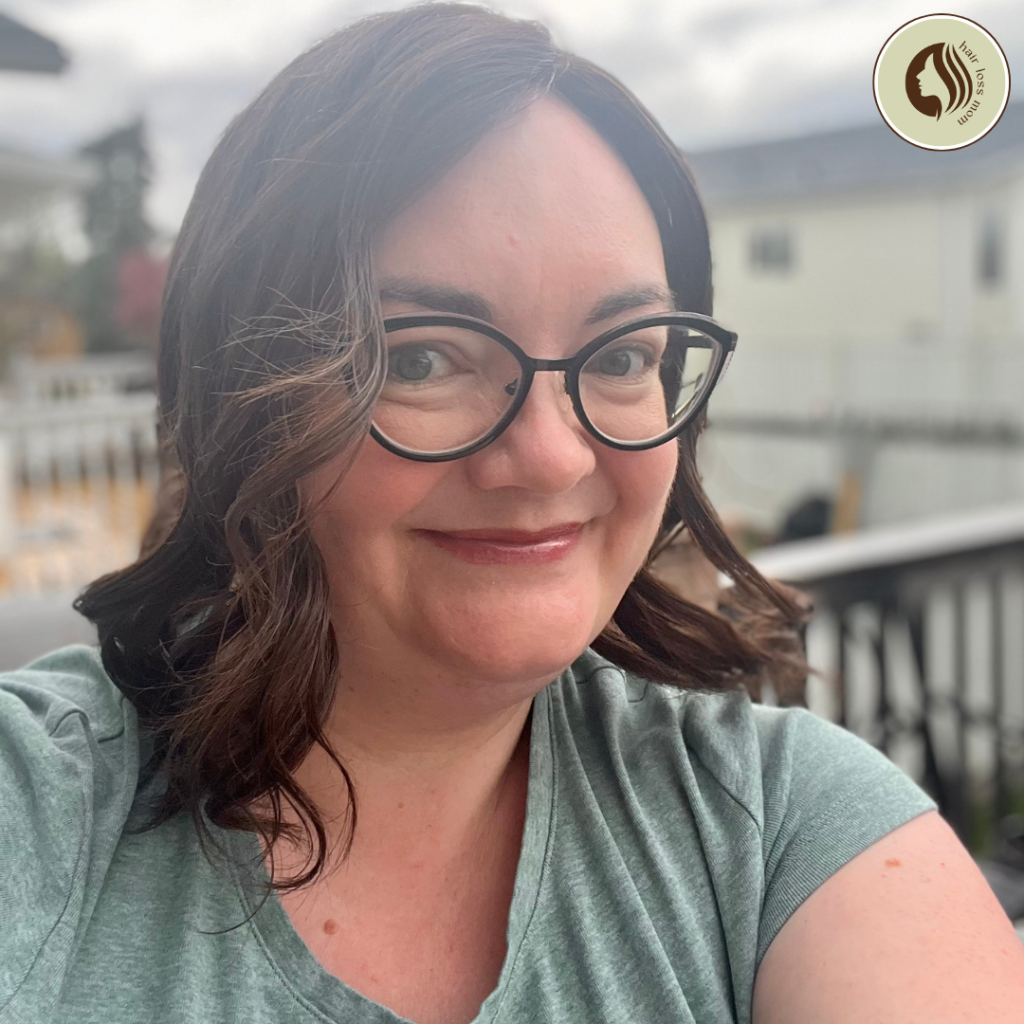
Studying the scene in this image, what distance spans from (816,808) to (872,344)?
15.4 m

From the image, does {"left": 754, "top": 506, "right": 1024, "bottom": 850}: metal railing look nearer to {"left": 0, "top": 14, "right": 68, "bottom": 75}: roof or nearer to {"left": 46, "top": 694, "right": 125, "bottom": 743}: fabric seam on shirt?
{"left": 46, "top": 694, "right": 125, "bottom": 743}: fabric seam on shirt

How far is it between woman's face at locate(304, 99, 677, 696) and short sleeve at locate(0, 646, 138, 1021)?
0.95 feet

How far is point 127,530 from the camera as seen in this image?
259 inches

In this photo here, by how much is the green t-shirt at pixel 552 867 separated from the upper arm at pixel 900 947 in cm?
2

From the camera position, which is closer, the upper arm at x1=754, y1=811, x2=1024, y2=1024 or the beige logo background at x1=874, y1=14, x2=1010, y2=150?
the beige logo background at x1=874, y1=14, x2=1010, y2=150

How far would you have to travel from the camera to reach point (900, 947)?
3.74 ft

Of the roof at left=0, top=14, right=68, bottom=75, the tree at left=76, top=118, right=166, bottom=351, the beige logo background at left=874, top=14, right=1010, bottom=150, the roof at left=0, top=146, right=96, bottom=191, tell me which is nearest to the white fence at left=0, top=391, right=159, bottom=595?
the roof at left=0, top=14, right=68, bottom=75

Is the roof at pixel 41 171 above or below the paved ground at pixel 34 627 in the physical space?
above

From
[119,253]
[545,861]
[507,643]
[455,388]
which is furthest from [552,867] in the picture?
[119,253]

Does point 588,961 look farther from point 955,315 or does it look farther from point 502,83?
point 955,315

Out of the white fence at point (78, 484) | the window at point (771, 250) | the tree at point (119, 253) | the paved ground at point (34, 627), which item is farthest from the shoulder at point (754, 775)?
the window at point (771, 250)

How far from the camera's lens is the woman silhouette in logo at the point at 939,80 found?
82cm

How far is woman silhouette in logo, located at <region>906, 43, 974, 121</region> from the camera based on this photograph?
820 millimetres

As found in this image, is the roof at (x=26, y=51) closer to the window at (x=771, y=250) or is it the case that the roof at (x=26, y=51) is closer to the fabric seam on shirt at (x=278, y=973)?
the fabric seam on shirt at (x=278, y=973)
